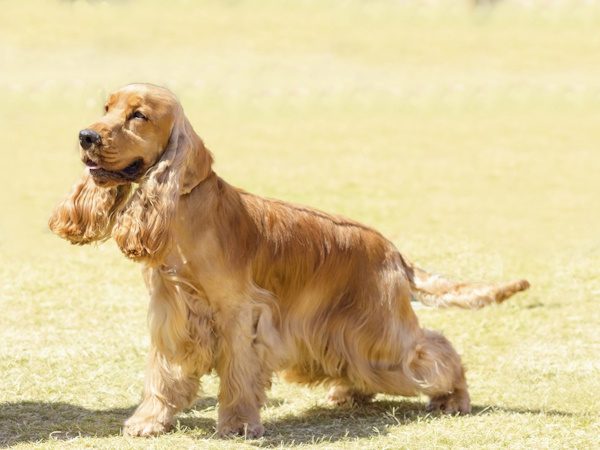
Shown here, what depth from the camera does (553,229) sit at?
13281 millimetres

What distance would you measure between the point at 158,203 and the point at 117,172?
10.8 inches

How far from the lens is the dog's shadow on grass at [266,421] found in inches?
251

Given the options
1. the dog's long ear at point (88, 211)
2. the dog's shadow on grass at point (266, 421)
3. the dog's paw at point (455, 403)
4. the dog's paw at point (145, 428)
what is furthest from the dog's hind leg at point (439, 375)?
the dog's long ear at point (88, 211)

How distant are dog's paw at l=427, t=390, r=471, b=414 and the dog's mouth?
2.28 m

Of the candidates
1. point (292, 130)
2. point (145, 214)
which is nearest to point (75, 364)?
point (145, 214)

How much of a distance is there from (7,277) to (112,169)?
16.9ft

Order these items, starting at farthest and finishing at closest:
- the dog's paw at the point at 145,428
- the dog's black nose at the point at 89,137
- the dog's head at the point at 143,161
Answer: the dog's paw at the point at 145,428, the dog's head at the point at 143,161, the dog's black nose at the point at 89,137

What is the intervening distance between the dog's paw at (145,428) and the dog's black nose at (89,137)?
5.10 feet

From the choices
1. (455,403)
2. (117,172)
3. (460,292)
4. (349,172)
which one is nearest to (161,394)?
(117,172)

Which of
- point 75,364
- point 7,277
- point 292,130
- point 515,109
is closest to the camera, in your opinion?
point 75,364

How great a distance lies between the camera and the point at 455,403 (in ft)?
22.6

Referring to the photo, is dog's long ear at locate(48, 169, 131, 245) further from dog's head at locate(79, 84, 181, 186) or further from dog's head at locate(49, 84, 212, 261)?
dog's head at locate(79, 84, 181, 186)

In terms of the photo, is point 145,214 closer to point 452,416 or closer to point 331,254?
point 331,254

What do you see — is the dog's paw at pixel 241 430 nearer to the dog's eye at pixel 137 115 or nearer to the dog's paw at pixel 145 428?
the dog's paw at pixel 145 428
